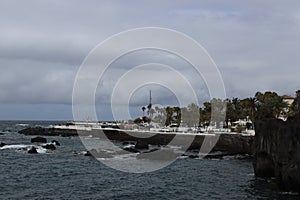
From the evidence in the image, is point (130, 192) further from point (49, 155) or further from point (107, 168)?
point (49, 155)

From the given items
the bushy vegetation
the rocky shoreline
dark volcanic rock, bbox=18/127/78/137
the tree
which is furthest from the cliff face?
dark volcanic rock, bbox=18/127/78/137

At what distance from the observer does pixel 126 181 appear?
45500 millimetres

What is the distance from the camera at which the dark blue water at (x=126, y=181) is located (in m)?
37.5

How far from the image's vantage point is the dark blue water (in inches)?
1478

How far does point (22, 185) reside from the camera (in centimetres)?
4206

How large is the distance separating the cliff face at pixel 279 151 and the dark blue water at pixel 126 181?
1.62 m

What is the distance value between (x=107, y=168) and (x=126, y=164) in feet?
14.3

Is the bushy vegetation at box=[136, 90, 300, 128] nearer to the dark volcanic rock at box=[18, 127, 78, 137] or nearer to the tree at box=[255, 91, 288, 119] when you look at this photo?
the tree at box=[255, 91, 288, 119]

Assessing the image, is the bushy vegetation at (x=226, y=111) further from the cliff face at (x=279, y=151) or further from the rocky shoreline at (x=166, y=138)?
the cliff face at (x=279, y=151)

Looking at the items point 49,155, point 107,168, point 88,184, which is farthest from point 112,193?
point 49,155

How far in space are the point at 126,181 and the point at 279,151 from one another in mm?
17167

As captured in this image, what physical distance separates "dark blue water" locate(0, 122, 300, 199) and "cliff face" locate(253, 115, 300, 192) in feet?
5.31

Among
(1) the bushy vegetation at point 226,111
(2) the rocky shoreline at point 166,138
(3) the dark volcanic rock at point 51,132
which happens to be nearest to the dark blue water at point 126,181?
(2) the rocky shoreline at point 166,138

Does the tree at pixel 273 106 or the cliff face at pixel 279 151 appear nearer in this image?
the cliff face at pixel 279 151
